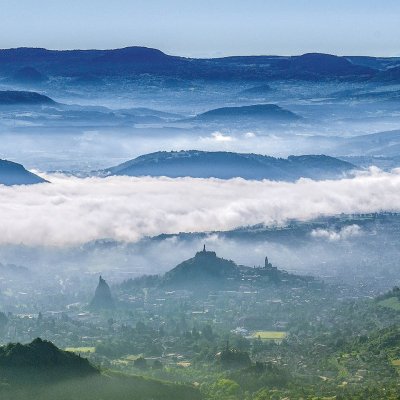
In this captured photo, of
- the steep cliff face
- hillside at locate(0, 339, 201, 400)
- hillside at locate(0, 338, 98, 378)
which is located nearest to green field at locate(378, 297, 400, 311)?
the steep cliff face

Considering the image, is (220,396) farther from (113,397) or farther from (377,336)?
(377,336)

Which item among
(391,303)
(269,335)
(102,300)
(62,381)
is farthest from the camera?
(102,300)

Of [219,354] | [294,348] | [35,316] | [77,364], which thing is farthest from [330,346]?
[35,316]

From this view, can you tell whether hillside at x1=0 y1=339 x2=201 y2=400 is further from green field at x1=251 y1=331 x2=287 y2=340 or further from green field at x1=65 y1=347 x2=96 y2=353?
green field at x1=251 y1=331 x2=287 y2=340

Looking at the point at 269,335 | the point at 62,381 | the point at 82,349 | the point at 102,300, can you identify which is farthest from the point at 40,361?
the point at 102,300

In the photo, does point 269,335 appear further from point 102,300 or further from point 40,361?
point 40,361
